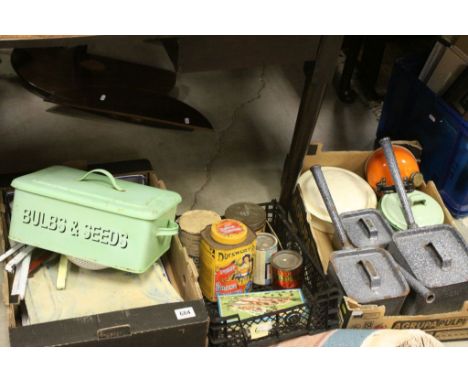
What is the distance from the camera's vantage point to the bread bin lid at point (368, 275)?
1.49 metres

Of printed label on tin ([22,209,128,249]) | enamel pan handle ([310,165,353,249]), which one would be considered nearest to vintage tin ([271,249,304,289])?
enamel pan handle ([310,165,353,249])

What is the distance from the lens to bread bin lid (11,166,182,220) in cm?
141

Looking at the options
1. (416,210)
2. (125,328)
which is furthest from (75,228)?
(416,210)

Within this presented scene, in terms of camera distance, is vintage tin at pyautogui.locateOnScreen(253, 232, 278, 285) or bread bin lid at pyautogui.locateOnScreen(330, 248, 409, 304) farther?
vintage tin at pyautogui.locateOnScreen(253, 232, 278, 285)

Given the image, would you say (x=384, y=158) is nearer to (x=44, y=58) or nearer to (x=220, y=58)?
(x=220, y=58)

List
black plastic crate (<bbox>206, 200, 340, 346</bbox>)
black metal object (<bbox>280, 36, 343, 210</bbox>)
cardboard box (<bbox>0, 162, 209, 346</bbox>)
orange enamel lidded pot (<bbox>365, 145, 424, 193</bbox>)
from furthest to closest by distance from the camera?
orange enamel lidded pot (<bbox>365, 145, 424, 193</bbox>) < black metal object (<bbox>280, 36, 343, 210</bbox>) < black plastic crate (<bbox>206, 200, 340, 346</bbox>) < cardboard box (<bbox>0, 162, 209, 346</bbox>)

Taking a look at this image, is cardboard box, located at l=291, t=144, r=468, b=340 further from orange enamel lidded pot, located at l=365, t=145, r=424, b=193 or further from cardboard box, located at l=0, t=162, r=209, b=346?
cardboard box, located at l=0, t=162, r=209, b=346

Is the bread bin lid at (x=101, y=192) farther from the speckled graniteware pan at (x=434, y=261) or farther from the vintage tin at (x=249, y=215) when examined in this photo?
the speckled graniteware pan at (x=434, y=261)

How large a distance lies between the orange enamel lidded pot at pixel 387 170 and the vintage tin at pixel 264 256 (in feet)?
1.51

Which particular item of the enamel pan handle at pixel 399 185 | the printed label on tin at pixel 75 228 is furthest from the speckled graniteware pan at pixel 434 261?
the printed label on tin at pixel 75 228

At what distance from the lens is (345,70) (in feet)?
8.37

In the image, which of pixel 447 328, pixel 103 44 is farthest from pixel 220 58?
pixel 103 44

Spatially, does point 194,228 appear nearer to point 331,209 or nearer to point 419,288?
point 331,209

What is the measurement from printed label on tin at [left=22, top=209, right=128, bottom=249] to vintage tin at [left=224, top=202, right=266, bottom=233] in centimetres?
38
